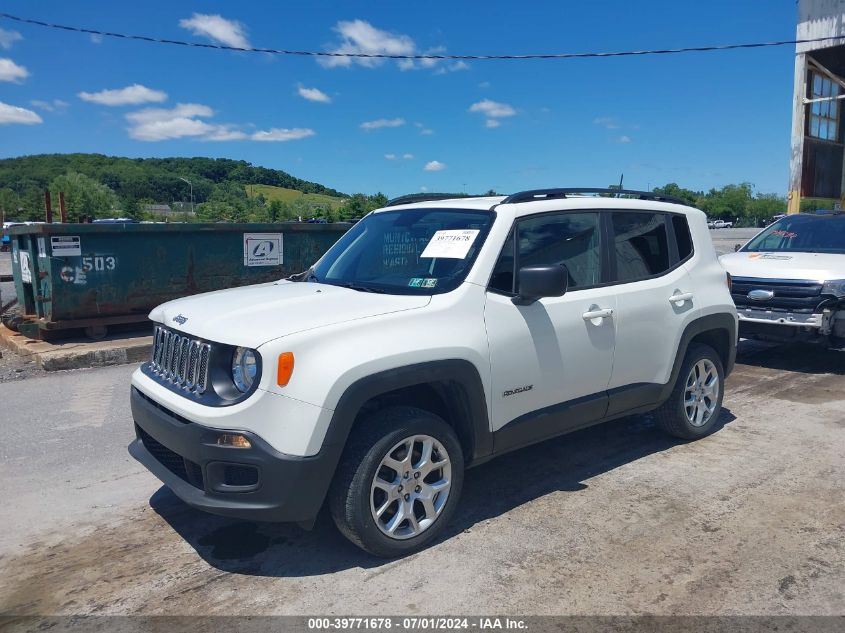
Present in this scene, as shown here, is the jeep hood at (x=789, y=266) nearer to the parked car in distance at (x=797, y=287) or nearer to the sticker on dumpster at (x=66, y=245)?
the parked car in distance at (x=797, y=287)

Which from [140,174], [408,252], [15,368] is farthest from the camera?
A: [140,174]

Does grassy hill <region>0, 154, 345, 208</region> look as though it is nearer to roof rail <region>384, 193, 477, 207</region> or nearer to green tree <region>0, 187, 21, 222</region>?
green tree <region>0, 187, 21, 222</region>

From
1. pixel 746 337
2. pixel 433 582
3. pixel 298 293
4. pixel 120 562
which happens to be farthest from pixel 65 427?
pixel 746 337

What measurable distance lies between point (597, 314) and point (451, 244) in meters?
1.06

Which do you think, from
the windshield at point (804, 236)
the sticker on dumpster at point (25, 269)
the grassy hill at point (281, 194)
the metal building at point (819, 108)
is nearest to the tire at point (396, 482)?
the windshield at point (804, 236)

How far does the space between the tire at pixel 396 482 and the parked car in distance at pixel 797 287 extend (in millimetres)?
5563

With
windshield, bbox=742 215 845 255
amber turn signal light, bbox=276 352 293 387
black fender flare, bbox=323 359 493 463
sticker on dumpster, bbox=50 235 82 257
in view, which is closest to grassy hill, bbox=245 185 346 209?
sticker on dumpster, bbox=50 235 82 257

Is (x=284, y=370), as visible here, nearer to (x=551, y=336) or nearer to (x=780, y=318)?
(x=551, y=336)

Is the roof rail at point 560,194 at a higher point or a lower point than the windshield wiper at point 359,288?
higher

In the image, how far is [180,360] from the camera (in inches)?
145

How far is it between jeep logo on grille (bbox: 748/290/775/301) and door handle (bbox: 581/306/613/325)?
14.3ft

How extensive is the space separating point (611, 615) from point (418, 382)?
1382 mm

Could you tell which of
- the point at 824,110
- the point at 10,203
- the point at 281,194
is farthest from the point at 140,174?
the point at 824,110

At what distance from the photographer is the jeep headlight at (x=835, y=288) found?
7418 mm
